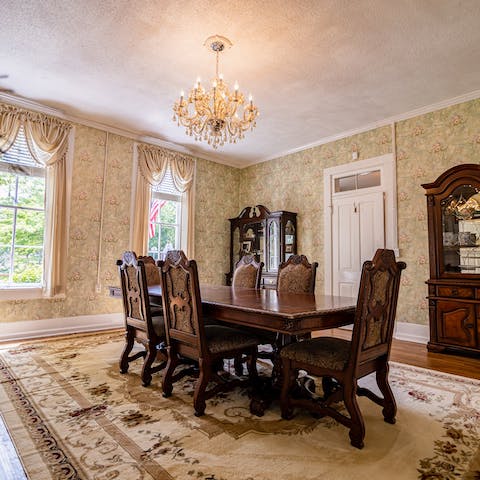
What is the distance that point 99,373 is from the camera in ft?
9.25

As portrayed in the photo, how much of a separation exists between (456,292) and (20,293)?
5149 mm

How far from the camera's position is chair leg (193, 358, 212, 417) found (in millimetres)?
2035

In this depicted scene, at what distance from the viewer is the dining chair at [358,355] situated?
1.73m

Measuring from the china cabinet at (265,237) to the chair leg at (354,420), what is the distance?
3.68 m

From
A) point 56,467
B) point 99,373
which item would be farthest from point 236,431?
point 99,373

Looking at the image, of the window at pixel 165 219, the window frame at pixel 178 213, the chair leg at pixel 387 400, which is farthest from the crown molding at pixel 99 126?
the chair leg at pixel 387 400

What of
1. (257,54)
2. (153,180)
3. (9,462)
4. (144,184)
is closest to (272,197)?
(153,180)

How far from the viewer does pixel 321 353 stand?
1.88 metres

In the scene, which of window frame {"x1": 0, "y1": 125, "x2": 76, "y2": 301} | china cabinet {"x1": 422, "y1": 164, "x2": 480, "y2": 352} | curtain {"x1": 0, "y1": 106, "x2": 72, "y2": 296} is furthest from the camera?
curtain {"x1": 0, "y1": 106, "x2": 72, "y2": 296}

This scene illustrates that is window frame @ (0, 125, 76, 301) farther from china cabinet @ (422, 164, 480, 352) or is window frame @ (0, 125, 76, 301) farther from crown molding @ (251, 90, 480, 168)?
china cabinet @ (422, 164, 480, 352)

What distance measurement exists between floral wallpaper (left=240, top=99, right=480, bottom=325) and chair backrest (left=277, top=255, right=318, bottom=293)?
6.26 ft

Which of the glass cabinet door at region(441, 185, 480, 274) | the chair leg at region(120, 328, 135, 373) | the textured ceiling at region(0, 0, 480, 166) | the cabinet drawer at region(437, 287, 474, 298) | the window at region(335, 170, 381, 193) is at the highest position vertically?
the textured ceiling at region(0, 0, 480, 166)

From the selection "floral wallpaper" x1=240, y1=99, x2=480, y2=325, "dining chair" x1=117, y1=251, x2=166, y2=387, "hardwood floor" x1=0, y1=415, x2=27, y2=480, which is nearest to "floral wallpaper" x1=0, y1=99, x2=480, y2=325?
"floral wallpaper" x1=240, y1=99, x2=480, y2=325

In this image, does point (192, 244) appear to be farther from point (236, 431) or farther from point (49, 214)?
point (236, 431)
